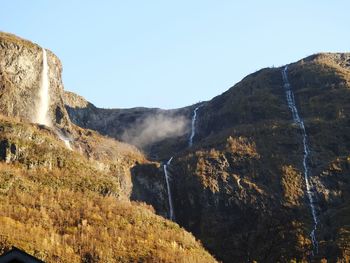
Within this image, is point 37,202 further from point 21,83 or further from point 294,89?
point 294,89

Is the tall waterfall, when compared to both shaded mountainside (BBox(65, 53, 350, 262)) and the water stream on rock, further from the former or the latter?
shaded mountainside (BBox(65, 53, 350, 262))

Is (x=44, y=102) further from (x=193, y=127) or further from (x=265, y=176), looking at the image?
(x=265, y=176)

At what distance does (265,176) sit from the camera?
90812 mm

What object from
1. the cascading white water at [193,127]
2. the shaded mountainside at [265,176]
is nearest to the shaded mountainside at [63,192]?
the shaded mountainside at [265,176]

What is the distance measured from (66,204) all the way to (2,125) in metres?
20.6

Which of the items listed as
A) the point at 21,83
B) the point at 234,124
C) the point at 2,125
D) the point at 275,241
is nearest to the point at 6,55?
the point at 21,83

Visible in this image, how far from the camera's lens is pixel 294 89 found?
123500 mm

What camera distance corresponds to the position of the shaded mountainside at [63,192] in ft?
189

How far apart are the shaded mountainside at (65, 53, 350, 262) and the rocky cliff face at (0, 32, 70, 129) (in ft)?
69.4

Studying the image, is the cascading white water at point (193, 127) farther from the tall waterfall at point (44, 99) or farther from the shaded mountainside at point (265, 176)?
the tall waterfall at point (44, 99)

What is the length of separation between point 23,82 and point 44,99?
16.1 ft

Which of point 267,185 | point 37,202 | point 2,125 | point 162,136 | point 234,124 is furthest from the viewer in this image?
point 162,136

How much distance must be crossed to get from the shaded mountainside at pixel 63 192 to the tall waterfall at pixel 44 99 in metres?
1.13

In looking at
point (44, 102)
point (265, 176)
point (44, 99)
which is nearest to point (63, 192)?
point (265, 176)
